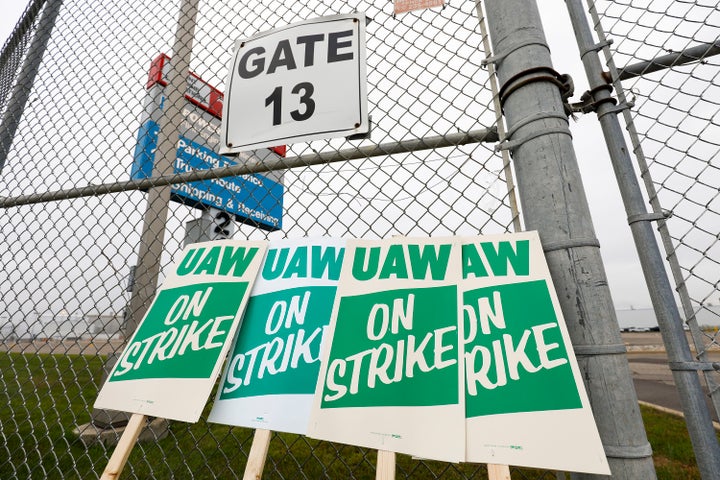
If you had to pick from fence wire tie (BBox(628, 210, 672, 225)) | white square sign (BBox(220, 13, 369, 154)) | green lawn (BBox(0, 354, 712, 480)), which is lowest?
green lawn (BBox(0, 354, 712, 480))

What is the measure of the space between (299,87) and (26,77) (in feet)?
8.74

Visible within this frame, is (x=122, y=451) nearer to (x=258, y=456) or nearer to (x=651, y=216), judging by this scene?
(x=258, y=456)

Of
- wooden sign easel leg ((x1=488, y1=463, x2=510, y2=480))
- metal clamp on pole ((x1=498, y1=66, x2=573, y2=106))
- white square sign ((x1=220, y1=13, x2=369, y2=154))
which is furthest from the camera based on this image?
white square sign ((x1=220, y1=13, x2=369, y2=154))

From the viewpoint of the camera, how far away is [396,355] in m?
0.93

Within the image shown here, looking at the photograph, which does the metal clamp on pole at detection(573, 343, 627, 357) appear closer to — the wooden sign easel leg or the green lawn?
the wooden sign easel leg

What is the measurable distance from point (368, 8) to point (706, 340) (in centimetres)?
189

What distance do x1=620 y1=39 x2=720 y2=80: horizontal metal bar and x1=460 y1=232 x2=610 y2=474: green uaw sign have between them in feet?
2.42

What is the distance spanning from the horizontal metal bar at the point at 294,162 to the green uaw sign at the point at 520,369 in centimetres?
47

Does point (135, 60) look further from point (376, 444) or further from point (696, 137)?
point (696, 137)

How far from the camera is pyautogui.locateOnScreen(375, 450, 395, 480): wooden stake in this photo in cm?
76

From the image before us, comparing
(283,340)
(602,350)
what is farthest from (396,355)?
(602,350)

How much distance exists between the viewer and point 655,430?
172 inches

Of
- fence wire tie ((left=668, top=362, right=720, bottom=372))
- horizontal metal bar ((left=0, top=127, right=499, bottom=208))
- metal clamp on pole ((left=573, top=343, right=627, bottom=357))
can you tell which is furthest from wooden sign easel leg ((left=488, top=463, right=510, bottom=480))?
horizontal metal bar ((left=0, top=127, right=499, bottom=208))

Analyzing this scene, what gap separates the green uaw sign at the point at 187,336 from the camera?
3.43ft
